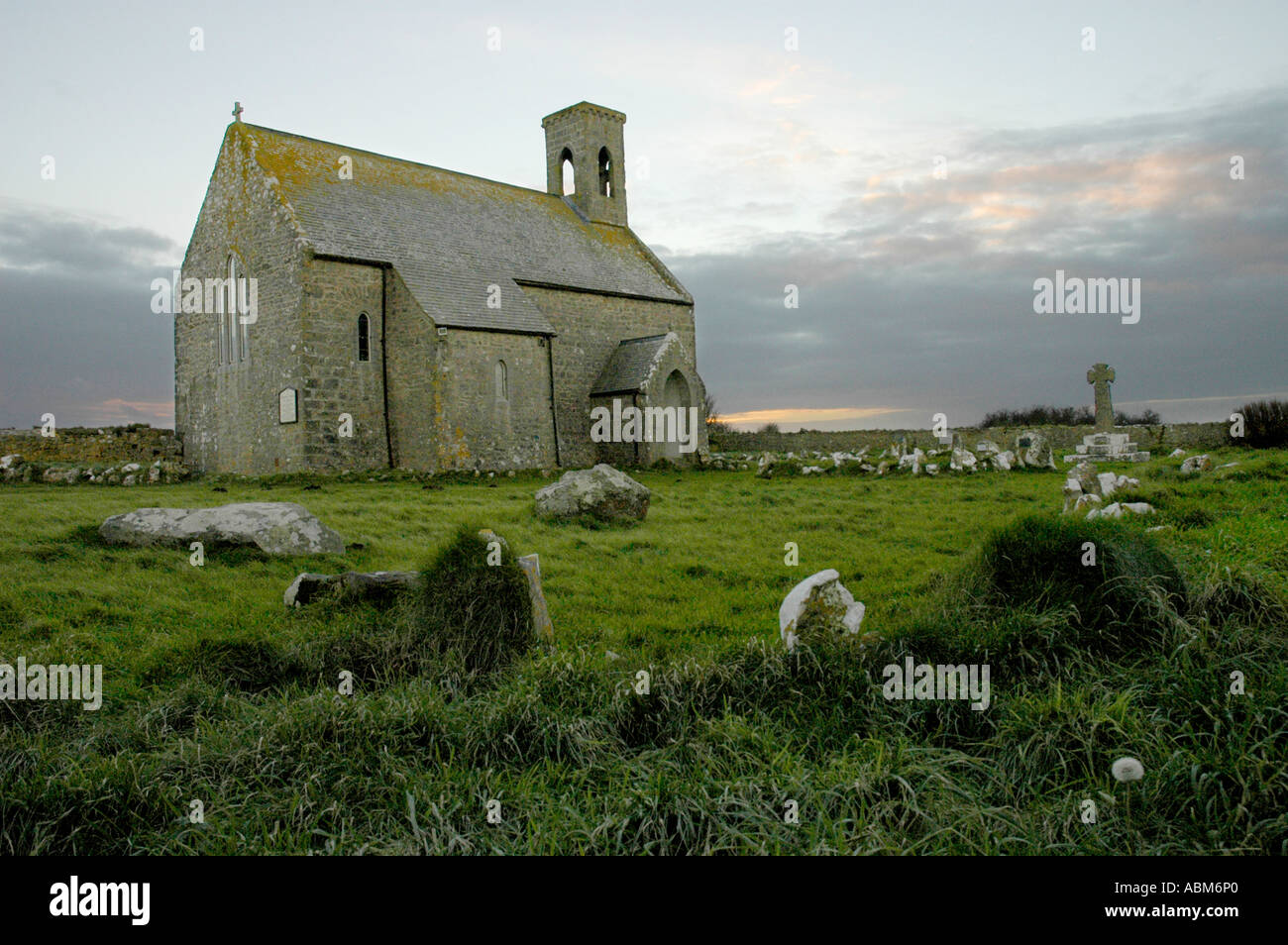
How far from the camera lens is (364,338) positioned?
25.5m

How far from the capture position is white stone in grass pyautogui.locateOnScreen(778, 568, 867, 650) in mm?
6125

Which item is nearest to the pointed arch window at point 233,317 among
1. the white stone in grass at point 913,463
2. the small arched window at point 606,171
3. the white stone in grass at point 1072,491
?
the small arched window at point 606,171

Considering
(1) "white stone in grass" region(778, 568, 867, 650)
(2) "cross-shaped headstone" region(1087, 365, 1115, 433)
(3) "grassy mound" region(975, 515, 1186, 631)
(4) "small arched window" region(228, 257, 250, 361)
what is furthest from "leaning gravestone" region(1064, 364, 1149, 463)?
(4) "small arched window" region(228, 257, 250, 361)

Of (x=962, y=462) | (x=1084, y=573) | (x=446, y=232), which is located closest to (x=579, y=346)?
(x=446, y=232)

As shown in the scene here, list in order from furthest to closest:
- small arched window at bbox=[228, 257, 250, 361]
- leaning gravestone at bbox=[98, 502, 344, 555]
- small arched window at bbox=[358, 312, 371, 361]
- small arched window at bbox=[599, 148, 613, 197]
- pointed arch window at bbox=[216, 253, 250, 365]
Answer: small arched window at bbox=[599, 148, 613, 197] < pointed arch window at bbox=[216, 253, 250, 365] < small arched window at bbox=[228, 257, 250, 361] < small arched window at bbox=[358, 312, 371, 361] < leaning gravestone at bbox=[98, 502, 344, 555]

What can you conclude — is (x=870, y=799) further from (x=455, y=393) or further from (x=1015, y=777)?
(x=455, y=393)

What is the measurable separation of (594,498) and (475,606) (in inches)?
239

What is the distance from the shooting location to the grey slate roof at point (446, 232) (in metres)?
25.5

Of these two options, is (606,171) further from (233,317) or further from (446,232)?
(233,317)

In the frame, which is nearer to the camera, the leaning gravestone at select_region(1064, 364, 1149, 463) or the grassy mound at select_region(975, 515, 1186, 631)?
the grassy mound at select_region(975, 515, 1186, 631)

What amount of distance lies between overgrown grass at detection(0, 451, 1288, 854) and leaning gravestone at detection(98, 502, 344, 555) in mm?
726

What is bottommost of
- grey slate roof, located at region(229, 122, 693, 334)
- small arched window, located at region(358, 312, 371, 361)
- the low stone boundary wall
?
the low stone boundary wall

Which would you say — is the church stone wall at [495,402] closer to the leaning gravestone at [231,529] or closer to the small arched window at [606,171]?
the small arched window at [606,171]

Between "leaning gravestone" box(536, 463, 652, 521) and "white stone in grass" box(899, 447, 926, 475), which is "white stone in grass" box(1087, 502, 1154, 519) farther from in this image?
"white stone in grass" box(899, 447, 926, 475)
